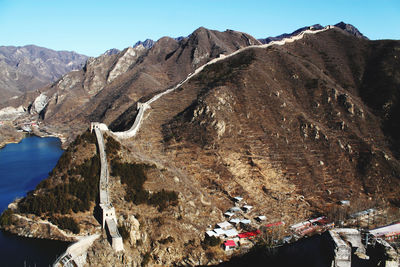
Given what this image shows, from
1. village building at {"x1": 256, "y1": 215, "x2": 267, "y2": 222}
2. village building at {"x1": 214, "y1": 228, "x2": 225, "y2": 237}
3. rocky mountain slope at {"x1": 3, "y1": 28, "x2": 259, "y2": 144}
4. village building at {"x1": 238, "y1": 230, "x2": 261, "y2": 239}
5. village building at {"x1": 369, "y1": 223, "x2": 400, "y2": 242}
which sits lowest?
village building at {"x1": 238, "y1": 230, "x2": 261, "y2": 239}

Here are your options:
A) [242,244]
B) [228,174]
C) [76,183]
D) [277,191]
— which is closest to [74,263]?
[76,183]

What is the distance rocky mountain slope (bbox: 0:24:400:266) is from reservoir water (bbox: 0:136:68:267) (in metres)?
6.42

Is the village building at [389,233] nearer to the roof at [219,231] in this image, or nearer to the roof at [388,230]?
the roof at [388,230]

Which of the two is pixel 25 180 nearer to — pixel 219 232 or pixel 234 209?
pixel 234 209

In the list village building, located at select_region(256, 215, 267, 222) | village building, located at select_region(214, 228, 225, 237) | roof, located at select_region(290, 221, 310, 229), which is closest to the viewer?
village building, located at select_region(214, 228, 225, 237)

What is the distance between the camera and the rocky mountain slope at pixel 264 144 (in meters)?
45.7

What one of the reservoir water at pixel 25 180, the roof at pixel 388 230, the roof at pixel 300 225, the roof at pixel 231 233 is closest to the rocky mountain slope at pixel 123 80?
the reservoir water at pixel 25 180

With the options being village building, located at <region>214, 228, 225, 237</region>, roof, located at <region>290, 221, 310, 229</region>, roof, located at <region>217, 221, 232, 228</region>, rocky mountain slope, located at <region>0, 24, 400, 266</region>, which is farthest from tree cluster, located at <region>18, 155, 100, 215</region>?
roof, located at <region>290, 221, 310, 229</region>

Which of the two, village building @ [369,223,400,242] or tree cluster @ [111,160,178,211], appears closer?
village building @ [369,223,400,242]

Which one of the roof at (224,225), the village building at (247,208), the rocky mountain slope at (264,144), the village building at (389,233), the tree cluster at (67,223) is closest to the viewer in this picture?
the village building at (389,233)

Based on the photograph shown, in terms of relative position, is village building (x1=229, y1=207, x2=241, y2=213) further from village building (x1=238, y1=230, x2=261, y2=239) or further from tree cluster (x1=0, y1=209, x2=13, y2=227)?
tree cluster (x1=0, y1=209, x2=13, y2=227)

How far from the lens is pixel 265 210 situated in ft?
172

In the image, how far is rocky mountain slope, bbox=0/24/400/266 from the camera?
4566 cm

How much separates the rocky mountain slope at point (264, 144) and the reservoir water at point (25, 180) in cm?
642
